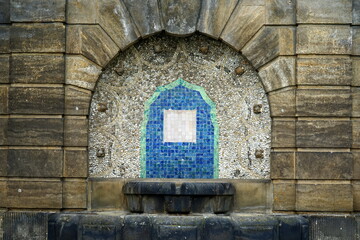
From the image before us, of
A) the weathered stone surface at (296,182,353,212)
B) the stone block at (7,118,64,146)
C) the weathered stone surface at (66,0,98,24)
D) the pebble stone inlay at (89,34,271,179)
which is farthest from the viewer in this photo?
the pebble stone inlay at (89,34,271,179)

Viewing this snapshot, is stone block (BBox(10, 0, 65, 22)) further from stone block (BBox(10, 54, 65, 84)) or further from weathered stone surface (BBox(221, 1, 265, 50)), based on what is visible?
weathered stone surface (BBox(221, 1, 265, 50))

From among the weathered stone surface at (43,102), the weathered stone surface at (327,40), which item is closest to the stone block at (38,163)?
the weathered stone surface at (43,102)

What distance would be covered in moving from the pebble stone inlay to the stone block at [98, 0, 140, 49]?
314mm

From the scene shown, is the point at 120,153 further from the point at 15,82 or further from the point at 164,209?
the point at 15,82

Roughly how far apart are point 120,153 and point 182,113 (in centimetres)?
94

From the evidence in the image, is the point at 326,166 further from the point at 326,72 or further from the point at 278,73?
A: the point at 278,73

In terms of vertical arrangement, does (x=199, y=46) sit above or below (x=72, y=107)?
above

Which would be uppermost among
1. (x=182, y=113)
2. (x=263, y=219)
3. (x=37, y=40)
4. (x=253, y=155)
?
(x=37, y=40)

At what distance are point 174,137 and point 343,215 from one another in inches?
90.1

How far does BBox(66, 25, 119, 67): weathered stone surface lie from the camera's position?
25.8 ft

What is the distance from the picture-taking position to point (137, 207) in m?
7.75

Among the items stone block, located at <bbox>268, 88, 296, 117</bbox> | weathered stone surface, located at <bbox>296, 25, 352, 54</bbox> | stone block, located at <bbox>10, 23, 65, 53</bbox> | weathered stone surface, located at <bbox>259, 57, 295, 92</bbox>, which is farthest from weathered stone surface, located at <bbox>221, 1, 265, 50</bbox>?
stone block, located at <bbox>10, 23, 65, 53</bbox>

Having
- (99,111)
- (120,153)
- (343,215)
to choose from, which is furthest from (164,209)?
(343,215)

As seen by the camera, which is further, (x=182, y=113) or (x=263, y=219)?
(x=182, y=113)
